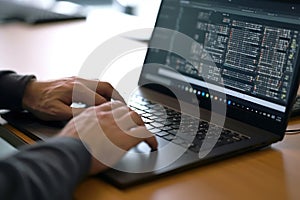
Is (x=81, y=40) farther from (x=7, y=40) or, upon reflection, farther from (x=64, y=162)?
(x=64, y=162)

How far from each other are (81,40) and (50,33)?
0.16 metres

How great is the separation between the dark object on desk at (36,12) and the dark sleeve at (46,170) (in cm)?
139

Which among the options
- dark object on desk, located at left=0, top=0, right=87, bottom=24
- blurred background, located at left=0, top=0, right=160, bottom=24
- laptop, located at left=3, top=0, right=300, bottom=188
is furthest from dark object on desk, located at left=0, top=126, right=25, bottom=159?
dark object on desk, located at left=0, top=0, right=87, bottom=24

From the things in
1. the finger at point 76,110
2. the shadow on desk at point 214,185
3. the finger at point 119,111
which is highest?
the finger at point 119,111

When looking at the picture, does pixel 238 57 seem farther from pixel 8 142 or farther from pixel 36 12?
pixel 36 12

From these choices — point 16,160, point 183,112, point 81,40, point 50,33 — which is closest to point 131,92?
point 183,112

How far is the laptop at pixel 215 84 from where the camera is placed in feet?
2.89

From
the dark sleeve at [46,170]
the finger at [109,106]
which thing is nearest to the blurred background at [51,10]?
the finger at [109,106]

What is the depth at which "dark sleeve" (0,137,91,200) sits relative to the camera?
0.65 meters

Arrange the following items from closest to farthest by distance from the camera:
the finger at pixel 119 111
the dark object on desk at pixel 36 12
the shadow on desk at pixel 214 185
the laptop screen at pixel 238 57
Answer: the shadow on desk at pixel 214 185
the finger at pixel 119 111
the laptop screen at pixel 238 57
the dark object on desk at pixel 36 12

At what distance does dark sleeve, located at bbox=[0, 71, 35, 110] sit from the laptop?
0.07m

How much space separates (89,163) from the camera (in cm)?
77

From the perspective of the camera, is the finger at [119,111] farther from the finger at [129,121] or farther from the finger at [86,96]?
the finger at [86,96]

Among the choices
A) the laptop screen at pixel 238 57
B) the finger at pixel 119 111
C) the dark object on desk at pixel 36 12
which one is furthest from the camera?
the dark object on desk at pixel 36 12
